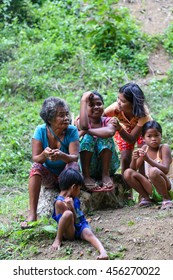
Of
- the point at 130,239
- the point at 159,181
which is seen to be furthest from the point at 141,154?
the point at 130,239

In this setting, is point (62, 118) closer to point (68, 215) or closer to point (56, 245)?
point (68, 215)

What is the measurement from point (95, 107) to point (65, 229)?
5.41 feet

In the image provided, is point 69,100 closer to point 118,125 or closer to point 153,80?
point 153,80

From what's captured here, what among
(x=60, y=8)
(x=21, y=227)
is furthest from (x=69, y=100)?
(x=21, y=227)

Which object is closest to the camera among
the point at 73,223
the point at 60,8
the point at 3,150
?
the point at 73,223

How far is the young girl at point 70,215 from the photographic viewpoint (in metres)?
4.52

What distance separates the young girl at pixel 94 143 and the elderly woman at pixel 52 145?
0.91 feet

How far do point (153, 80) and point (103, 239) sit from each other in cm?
611

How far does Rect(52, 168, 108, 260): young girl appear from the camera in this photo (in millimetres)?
4520

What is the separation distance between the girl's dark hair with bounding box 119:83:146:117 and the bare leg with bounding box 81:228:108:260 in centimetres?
174

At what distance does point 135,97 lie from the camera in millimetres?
5797

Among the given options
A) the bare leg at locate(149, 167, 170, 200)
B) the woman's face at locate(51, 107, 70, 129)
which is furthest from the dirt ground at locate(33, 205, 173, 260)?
the woman's face at locate(51, 107, 70, 129)

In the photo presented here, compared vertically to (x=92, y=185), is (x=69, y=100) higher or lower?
higher

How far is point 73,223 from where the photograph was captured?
15.0 ft
